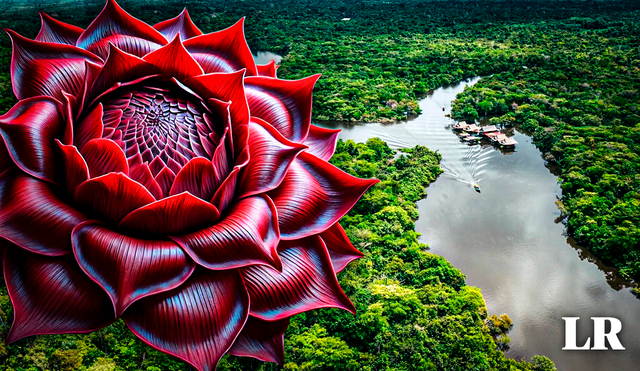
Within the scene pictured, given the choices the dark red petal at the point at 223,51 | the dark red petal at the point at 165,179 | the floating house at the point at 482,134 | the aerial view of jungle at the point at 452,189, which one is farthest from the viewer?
the floating house at the point at 482,134

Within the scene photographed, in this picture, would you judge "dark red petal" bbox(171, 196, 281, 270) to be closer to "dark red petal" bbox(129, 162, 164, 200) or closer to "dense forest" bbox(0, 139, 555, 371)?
"dark red petal" bbox(129, 162, 164, 200)

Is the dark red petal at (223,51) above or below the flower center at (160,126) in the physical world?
above

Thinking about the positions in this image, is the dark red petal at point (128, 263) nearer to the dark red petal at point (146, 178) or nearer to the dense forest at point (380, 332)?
the dark red petal at point (146, 178)

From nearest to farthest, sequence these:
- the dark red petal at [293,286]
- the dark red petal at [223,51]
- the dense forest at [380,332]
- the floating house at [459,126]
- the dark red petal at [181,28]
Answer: the dark red petal at [293,286] → the dark red petal at [223,51] → the dark red petal at [181,28] → the dense forest at [380,332] → the floating house at [459,126]

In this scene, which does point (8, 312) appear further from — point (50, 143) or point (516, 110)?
point (516, 110)

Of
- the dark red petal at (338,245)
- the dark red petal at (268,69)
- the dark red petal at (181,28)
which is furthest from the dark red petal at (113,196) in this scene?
the dark red petal at (181,28)

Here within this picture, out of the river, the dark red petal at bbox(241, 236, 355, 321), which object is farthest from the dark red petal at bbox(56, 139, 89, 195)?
the river

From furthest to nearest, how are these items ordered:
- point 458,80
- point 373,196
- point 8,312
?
point 458,80 → point 373,196 → point 8,312

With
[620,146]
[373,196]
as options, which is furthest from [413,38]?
[373,196]
